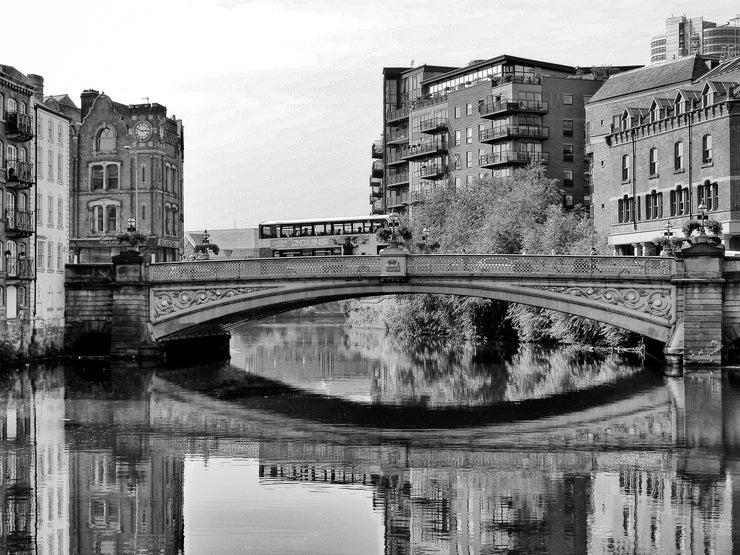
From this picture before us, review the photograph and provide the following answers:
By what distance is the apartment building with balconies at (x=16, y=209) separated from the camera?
55000mm

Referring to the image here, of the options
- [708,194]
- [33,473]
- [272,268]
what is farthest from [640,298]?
[33,473]

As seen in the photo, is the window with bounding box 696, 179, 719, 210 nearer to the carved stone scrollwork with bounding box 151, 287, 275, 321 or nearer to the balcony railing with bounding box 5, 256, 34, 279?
the carved stone scrollwork with bounding box 151, 287, 275, 321

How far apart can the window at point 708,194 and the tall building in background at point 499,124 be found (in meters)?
26.6

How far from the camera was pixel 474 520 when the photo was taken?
23234mm

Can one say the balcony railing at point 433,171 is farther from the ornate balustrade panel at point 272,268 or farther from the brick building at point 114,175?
the ornate balustrade panel at point 272,268

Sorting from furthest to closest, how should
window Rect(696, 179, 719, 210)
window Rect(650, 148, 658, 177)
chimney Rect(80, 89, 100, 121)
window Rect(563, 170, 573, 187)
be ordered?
1. window Rect(563, 170, 573, 187)
2. chimney Rect(80, 89, 100, 121)
3. window Rect(650, 148, 658, 177)
4. window Rect(696, 179, 719, 210)

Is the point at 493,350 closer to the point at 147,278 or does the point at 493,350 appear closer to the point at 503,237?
the point at 503,237

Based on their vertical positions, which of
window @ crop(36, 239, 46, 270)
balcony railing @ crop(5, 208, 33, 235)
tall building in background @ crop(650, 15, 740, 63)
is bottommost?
window @ crop(36, 239, 46, 270)

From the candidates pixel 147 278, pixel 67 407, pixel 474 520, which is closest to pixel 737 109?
pixel 147 278

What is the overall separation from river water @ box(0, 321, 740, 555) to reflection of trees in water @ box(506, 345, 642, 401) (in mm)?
301

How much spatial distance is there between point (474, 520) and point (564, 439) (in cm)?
1111

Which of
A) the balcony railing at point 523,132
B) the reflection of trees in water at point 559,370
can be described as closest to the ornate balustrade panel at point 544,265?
the reflection of trees in water at point 559,370

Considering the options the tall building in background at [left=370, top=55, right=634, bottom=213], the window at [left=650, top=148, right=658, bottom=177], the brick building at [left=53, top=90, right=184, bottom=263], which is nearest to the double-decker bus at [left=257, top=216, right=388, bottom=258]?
the brick building at [left=53, top=90, right=184, bottom=263]

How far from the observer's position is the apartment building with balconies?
55000mm
